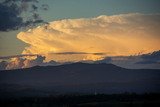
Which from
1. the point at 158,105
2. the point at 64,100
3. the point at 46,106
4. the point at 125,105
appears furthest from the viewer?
the point at 64,100

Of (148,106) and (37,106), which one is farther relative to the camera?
(37,106)

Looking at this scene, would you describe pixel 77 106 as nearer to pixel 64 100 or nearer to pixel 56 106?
pixel 56 106

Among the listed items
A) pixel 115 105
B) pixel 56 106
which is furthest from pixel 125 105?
pixel 56 106

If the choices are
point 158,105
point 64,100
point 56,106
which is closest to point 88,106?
point 56,106

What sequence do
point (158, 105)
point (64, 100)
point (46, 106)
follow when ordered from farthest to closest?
point (64, 100) < point (46, 106) < point (158, 105)

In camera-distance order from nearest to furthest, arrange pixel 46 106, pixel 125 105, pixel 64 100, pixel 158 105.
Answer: pixel 158 105 < pixel 125 105 < pixel 46 106 < pixel 64 100

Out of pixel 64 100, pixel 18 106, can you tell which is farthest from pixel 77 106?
pixel 64 100

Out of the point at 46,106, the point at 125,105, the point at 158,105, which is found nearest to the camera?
the point at 158,105

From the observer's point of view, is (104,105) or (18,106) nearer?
(104,105)

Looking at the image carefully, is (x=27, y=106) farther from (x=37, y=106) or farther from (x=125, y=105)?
(x=125, y=105)

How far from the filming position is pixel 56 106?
141m

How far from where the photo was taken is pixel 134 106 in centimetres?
12369

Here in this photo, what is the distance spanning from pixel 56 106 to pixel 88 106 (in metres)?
13.4

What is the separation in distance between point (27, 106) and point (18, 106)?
320cm
